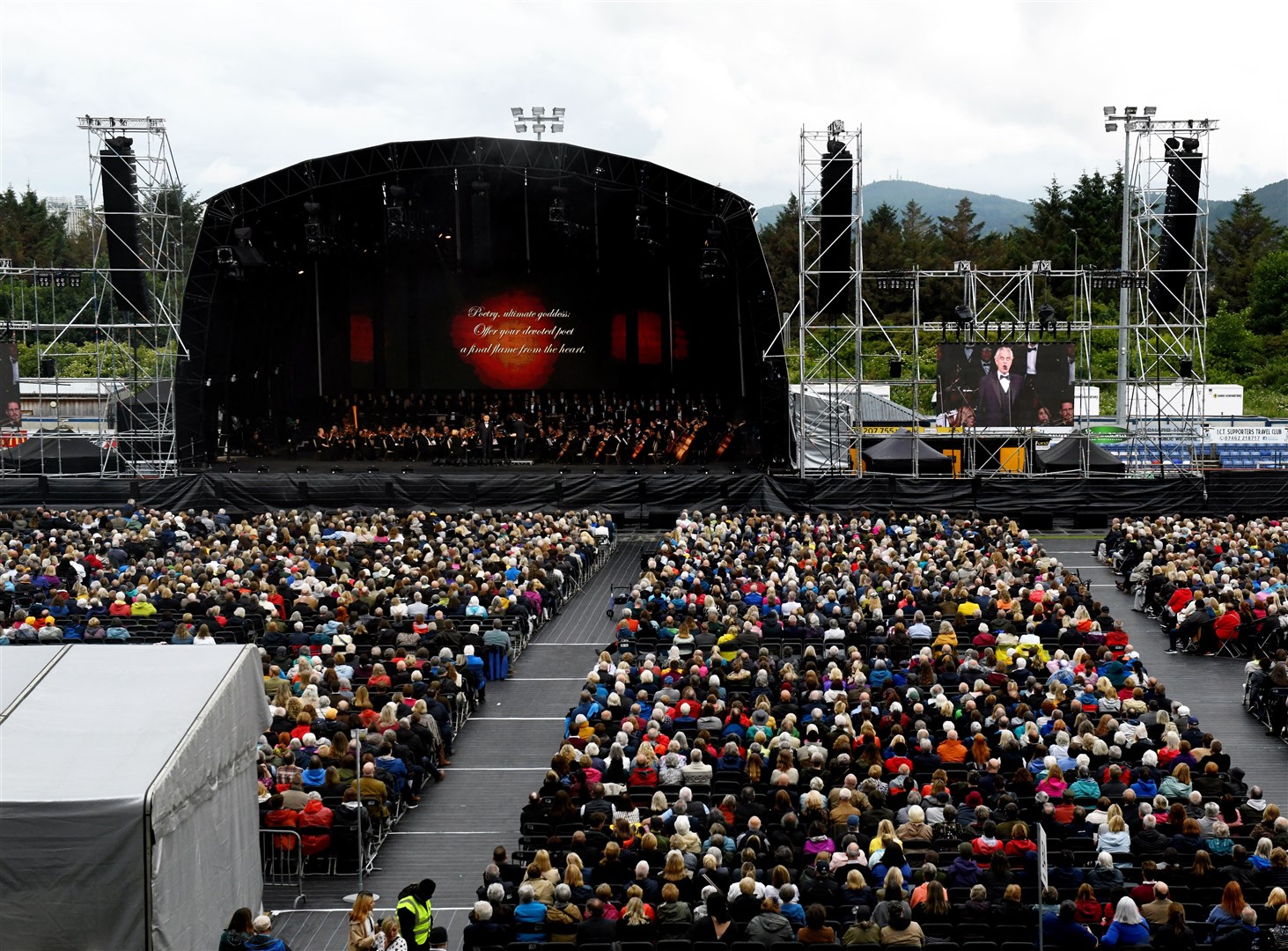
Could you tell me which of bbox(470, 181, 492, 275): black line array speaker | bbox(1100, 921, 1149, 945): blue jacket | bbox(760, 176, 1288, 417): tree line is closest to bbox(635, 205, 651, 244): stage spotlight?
bbox(470, 181, 492, 275): black line array speaker

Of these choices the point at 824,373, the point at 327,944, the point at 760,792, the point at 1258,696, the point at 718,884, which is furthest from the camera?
the point at 824,373

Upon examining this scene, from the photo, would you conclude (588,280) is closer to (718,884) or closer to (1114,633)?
(1114,633)

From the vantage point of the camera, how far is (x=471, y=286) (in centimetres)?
3622

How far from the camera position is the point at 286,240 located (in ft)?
113

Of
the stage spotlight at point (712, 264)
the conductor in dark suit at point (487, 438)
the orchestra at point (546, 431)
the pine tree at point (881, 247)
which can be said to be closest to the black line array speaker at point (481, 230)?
the orchestra at point (546, 431)

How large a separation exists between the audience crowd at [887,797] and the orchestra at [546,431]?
17.7 metres

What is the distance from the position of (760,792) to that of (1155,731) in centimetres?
415

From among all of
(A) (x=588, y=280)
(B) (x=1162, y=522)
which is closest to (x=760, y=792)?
(B) (x=1162, y=522)

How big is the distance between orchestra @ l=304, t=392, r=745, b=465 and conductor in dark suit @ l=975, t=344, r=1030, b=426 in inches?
317

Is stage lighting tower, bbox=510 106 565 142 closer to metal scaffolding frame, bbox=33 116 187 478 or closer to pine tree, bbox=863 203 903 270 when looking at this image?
metal scaffolding frame, bbox=33 116 187 478

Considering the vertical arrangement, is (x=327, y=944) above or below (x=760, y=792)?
below

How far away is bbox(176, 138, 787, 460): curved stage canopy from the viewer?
3238 centimetres

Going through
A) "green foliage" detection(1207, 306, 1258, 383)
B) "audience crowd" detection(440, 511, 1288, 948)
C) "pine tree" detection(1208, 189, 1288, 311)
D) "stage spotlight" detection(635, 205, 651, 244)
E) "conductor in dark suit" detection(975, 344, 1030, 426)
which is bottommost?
"audience crowd" detection(440, 511, 1288, 948)

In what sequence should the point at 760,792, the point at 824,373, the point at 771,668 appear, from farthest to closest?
the point at 824,373 < the point at 771,668 < the point at 760,792
